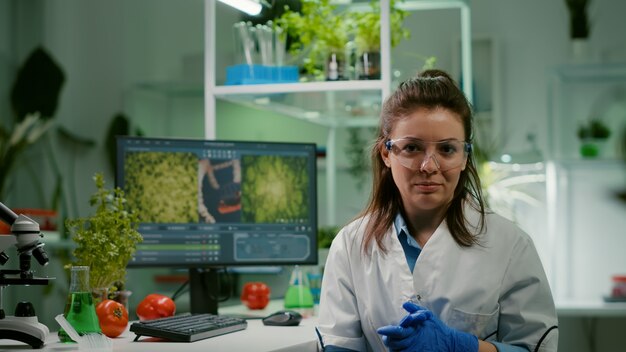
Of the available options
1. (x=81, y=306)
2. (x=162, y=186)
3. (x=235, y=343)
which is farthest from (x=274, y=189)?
(x=81, y=306)

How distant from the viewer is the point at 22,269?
2.03 metres

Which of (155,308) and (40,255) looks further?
(155,308)

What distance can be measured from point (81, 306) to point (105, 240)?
31cm

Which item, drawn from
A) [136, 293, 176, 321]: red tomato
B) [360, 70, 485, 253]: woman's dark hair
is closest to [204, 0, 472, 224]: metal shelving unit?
[136, 293, 176, 321]: red tomato

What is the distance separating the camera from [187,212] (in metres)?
2.73

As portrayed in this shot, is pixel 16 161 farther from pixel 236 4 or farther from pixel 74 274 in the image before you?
pixel 74 274

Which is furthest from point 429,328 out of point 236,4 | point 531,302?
point 236,4

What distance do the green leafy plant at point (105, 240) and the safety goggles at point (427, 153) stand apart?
2.73 ft

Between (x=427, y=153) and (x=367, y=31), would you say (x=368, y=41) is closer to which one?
(x=367, y=31)

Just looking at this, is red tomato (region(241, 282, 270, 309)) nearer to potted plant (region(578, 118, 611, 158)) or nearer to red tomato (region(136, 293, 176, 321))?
red tomato (region(136, 293, 176, 321))

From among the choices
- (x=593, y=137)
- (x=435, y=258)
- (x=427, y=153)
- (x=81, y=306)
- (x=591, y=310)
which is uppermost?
(x=593, y=137)

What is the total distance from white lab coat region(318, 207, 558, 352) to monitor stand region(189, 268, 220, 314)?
77 centimetres

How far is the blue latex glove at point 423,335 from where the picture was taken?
1807 millimetres

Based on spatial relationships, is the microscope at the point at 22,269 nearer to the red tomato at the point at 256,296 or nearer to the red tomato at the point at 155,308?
the red tomato at the point at 155,308
